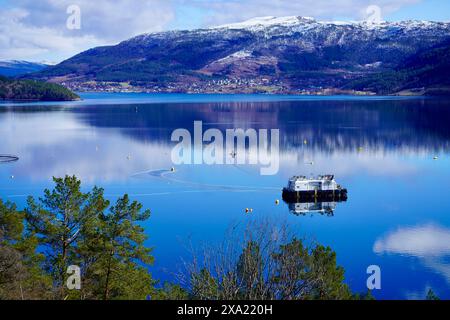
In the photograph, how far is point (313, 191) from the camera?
24.4 meters

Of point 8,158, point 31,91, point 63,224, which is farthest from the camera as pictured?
point 31,91

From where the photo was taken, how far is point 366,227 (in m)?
20.5

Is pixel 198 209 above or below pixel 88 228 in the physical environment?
below

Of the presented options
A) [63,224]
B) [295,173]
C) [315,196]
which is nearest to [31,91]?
[295,173]

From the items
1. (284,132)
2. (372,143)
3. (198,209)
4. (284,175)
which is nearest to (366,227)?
(198,209)

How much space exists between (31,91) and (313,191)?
8914 centimetres

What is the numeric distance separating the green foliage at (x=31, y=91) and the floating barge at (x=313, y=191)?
87.5 meters

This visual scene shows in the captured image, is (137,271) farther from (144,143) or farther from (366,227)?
(144,143)

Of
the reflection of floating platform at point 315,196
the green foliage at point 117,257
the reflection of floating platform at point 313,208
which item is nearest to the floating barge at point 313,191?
the reflection of floating platform at point 315,196

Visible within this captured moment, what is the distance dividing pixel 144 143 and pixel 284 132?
13154mm

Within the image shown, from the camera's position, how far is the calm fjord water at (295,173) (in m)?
17.6

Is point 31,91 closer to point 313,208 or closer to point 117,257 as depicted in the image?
point 313,208

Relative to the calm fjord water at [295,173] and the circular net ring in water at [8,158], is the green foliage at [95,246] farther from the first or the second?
the circular net ring in water at [8,158]

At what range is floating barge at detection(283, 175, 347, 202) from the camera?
79.4 feet
